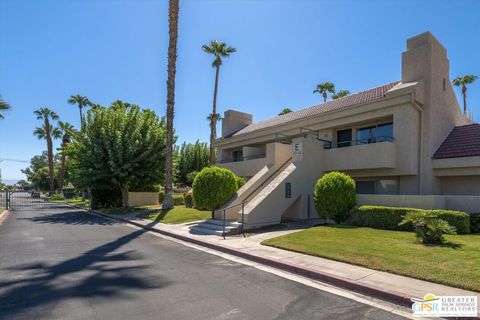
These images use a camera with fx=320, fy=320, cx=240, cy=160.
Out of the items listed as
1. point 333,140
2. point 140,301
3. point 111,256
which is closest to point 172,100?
point 333,140

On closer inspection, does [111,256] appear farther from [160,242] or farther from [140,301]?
[140,301]

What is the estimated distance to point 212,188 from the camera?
16.8 meters

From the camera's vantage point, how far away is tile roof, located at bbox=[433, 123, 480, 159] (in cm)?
1576

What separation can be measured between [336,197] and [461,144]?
7.91 m

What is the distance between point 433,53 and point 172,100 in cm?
1646

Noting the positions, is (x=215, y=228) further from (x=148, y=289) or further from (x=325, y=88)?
(x=325, y=88)

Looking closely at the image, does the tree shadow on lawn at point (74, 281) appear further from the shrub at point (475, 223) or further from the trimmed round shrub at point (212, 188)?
the shrub at point (475, 223)

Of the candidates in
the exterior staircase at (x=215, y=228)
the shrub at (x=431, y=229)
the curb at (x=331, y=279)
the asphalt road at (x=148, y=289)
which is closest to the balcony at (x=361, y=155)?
the shrub at (x=431, y=229)

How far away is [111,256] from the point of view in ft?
31.4

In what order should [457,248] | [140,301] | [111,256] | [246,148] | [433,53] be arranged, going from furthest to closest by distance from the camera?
[246,148] → [433,53] → [111,256] → [457,248] → [140,301]

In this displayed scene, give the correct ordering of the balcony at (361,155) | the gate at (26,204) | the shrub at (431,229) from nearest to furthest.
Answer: the shrub at (431,229) → the balcony at (361,155) → the gate at (26,204)

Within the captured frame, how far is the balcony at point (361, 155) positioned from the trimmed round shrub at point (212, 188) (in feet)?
21.3

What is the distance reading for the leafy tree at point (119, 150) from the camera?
24.6 meters

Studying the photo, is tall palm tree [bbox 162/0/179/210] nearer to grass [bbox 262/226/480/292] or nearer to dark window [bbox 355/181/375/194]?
dark window [bbox 355/181/375/194]
